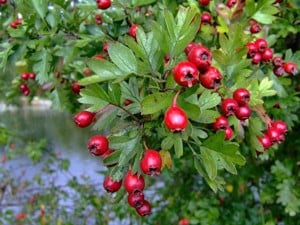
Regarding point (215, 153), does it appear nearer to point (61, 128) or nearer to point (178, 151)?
point (178, 151)

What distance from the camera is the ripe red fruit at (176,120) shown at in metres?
0.75

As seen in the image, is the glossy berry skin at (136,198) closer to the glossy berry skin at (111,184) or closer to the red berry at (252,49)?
the glossy berry skin at (111,184)

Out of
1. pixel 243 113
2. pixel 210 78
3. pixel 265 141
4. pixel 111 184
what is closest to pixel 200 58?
pixel 210 78

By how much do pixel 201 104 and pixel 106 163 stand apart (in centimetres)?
23

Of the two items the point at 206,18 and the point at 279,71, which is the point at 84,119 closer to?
the point at 206,18

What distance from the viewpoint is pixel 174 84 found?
2.65ft

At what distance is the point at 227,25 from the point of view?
4.09ft

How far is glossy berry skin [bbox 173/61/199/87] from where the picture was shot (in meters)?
0.71

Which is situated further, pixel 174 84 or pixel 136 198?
pixel 136 198

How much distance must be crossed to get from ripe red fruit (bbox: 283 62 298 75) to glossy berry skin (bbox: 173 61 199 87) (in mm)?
652

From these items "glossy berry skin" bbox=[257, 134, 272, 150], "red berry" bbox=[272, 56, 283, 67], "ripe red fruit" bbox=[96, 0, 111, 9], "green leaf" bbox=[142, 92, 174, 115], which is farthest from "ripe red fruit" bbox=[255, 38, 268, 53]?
"green leaf" bbox=[142, 92, 174, 115]

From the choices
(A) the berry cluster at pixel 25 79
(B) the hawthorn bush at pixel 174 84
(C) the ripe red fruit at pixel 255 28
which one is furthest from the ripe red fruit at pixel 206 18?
(A) the berry cluster at pixel 25 79

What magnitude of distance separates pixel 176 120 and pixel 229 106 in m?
0.22

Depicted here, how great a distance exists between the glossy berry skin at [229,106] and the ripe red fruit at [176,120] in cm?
19
